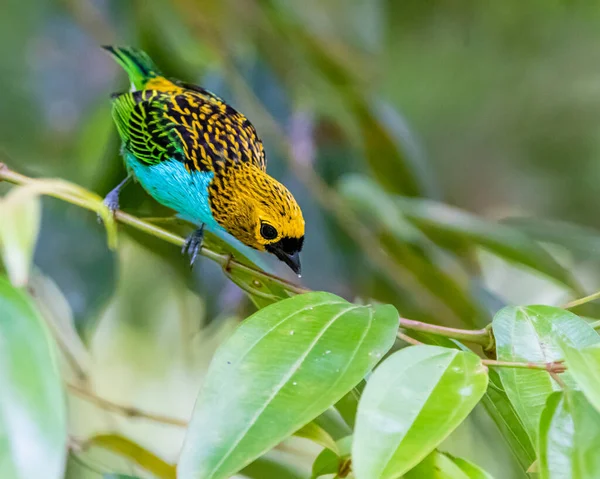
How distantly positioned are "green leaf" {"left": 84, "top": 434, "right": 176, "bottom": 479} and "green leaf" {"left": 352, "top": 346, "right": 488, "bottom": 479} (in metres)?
0.49

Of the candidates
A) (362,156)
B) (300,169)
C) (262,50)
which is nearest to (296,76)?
(262,50)

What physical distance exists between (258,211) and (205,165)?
123 millimetres

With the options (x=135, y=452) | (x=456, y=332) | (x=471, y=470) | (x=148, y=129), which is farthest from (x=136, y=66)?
(x=471, y=470)

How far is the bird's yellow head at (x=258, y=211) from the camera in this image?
0.90 m

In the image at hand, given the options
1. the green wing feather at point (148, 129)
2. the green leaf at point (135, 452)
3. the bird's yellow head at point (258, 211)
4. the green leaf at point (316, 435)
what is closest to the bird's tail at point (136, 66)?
the green wing feather at point (148, 129)

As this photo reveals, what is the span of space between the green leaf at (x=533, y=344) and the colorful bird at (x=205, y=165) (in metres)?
0.35

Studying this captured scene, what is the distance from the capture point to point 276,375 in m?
0.56

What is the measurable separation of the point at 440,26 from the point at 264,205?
2.58 meters

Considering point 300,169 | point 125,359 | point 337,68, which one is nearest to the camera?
point 300,169

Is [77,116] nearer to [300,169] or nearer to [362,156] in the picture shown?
→ [300,169]

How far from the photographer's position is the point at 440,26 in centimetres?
318

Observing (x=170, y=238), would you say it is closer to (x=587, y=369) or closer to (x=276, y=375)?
(x=276, y=375)

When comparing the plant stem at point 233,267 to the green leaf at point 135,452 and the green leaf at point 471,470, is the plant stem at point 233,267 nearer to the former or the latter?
the green leaf at point 471,470

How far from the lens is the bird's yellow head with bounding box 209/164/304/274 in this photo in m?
0.90
